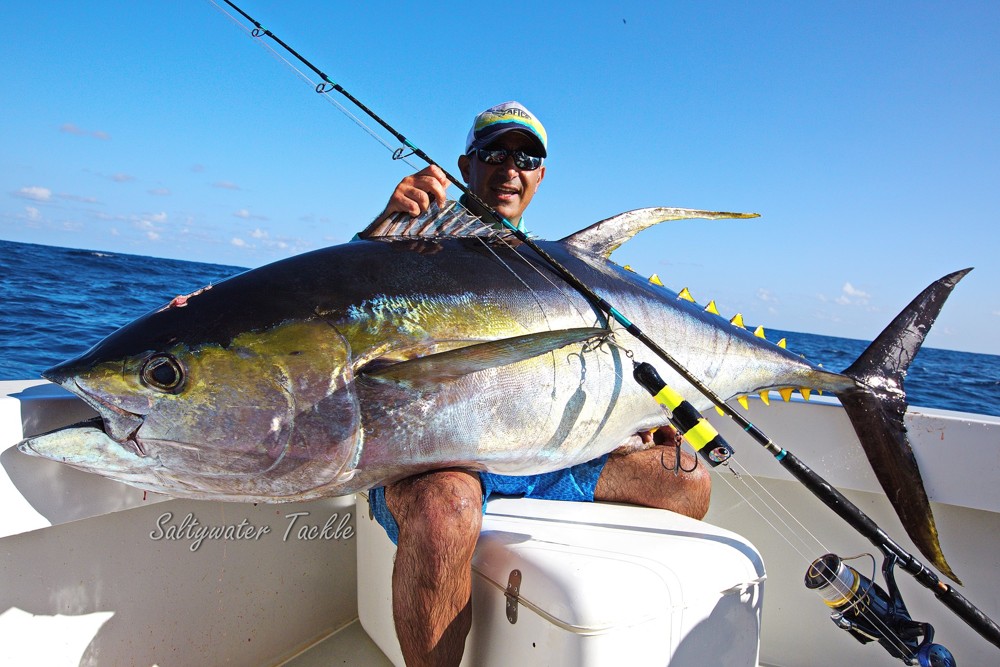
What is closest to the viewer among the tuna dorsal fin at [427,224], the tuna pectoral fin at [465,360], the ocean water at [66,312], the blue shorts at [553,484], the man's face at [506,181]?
the tuna pectoral fin at [465,360]

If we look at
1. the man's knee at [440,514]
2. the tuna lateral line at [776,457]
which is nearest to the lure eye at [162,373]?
the man's knee at [440,514]

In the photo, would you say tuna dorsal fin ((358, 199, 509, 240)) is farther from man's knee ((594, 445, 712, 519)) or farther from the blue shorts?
man's knee ((594, 445, 712, 519))

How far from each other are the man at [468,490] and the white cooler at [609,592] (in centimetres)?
8

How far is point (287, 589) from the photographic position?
224 cm

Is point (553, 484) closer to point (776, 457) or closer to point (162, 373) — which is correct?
point (776, 457)

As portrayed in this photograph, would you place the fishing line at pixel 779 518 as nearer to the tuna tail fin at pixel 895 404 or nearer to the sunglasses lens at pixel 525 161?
the tuna tail fin at pixel 895 404

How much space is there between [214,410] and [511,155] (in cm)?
187

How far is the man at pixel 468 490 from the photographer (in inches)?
58.0

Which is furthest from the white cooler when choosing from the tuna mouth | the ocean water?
the ocean water

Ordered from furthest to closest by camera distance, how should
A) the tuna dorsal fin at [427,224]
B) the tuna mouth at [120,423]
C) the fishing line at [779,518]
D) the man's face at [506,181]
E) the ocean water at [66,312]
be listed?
the ocean water at [66,312]
the man's face at [506,181]
the fishing line at [779,518]
the tuna dorsal fin at [427,224]
the tuna mouth at [120,423]

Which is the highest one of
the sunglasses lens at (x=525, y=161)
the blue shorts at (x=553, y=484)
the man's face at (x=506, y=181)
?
the sunglasses lens at (x=525, y=161)

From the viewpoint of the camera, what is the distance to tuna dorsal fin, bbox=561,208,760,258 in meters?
Answer: 2.08

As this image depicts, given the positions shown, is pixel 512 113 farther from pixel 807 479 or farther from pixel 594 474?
pixel 807 479

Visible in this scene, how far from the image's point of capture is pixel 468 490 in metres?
1.54
